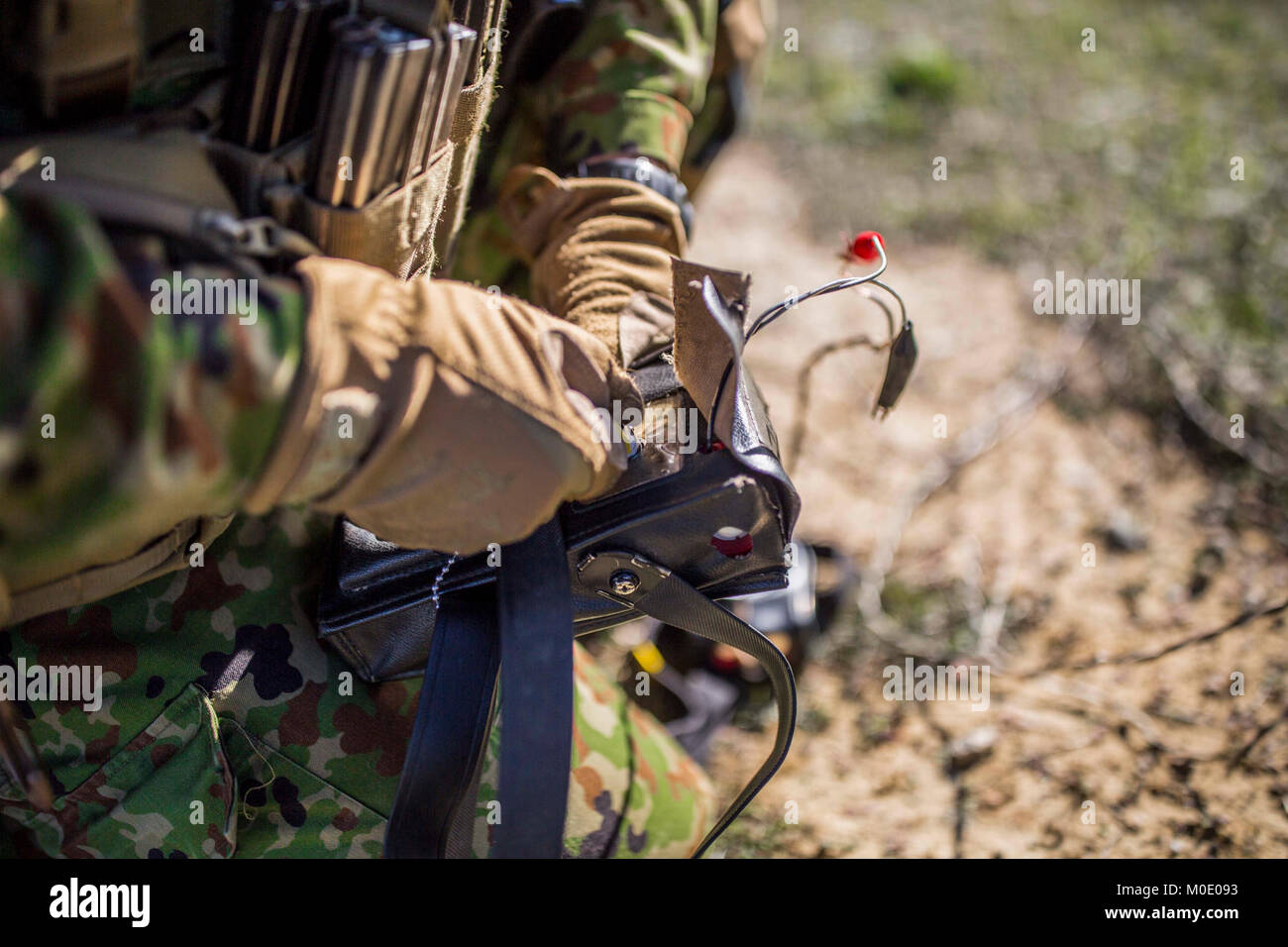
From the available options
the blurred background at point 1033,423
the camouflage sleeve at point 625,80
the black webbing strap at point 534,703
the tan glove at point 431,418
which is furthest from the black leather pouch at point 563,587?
the camouflage sleeve at point 625,80

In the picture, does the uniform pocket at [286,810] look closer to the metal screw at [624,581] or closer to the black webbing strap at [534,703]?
the black webbing strap at [534,703]

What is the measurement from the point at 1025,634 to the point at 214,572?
5.79 feet

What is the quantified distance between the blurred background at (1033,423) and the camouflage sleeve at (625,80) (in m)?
0.53

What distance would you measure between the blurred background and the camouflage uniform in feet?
1.86

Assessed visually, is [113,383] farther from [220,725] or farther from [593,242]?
[593,242]

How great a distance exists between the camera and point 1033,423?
2686mm

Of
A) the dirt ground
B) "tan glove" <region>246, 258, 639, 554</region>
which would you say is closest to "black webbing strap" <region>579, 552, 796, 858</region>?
"tan glove" <region>246, 258, 639, 554</region>

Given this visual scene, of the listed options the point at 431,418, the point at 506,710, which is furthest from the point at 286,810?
the point at 431,418

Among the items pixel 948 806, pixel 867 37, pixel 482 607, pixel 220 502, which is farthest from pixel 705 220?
pixel 220 502

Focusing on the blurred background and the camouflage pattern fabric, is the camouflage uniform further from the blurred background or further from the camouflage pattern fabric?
the blurred background

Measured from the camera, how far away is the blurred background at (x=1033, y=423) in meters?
1.86

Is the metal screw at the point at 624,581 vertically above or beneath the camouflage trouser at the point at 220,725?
above

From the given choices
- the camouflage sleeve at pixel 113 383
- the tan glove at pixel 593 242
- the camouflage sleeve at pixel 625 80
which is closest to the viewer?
the camouflage sleeve at pixel 113 383

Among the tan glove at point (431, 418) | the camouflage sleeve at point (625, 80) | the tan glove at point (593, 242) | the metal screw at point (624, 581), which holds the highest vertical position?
the camouflage sleeve at point (625, 80)
